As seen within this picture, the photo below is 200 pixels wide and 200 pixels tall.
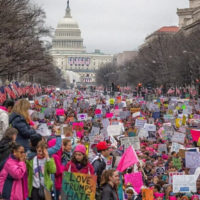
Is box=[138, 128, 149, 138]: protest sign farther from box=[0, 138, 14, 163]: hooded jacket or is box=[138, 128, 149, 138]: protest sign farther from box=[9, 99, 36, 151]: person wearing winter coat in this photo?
box=[0, 138, 14, 163]: hooded jacket

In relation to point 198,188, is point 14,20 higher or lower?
higher

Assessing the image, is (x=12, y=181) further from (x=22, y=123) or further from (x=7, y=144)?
(x=22, y=123)

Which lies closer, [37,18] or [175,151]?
[175,151]

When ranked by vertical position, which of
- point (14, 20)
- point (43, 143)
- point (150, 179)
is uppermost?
point (14, 20)

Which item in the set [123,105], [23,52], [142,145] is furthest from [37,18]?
[142,145]

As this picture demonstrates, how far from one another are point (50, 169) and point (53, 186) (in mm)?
867

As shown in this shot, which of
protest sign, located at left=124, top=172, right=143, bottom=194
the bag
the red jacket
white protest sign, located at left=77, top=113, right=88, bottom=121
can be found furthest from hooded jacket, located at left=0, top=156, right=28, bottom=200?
white protest sign, located at left=77, top=113, right=88, bottom=121

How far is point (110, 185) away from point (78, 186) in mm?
387

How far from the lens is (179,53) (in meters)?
71.0

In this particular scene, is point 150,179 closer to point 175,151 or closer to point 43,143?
point 175,151

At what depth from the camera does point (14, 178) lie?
28.4 feet

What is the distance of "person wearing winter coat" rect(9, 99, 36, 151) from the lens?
10.2 metres

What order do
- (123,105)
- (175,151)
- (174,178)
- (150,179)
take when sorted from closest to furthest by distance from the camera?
(174,178) → (150,179) → (175,151) → (123,105)

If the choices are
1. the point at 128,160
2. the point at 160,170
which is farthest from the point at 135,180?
the point at 160,170
